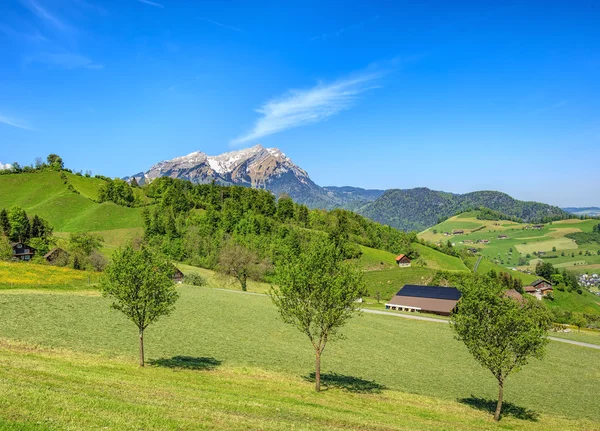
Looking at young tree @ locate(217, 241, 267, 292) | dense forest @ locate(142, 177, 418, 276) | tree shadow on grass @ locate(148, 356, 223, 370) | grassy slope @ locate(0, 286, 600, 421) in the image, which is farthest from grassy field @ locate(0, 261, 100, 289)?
dense forest @ locate(142, 177, 418, 276)

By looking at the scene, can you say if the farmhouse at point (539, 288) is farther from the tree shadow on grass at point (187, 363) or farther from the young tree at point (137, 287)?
the young tree at point (137, 287)

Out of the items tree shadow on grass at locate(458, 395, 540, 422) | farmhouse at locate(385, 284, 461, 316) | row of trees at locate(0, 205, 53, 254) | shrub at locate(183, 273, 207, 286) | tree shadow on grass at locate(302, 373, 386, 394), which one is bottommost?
farmhouse at locate(385, 284, 461, 316)

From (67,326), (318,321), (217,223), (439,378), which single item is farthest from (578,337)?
(217,223)

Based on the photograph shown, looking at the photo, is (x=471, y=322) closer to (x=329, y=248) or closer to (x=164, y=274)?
(x=329, y=248)

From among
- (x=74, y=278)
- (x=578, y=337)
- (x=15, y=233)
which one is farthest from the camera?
(x=15, y=233)

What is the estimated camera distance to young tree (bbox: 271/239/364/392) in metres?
35.8

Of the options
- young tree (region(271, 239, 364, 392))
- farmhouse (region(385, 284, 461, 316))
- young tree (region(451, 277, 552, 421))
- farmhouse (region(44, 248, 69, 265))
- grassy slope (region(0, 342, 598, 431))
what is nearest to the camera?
grassy slope (region(0, 342, 598, 431))

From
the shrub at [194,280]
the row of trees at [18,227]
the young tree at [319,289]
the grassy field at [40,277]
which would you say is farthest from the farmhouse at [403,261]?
the young tree at [319,289]

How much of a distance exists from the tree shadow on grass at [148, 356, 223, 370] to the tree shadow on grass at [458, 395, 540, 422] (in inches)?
988

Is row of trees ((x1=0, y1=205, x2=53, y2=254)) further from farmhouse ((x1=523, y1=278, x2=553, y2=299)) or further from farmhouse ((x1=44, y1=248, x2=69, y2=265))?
farmhouse ((x1=523, y1=278, x2=553, y2=299))

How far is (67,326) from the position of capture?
4797 cm

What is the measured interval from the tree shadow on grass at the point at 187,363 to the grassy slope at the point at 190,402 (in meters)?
0.59

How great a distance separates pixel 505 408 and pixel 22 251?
147007mm

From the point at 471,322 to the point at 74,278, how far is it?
79.8 m
